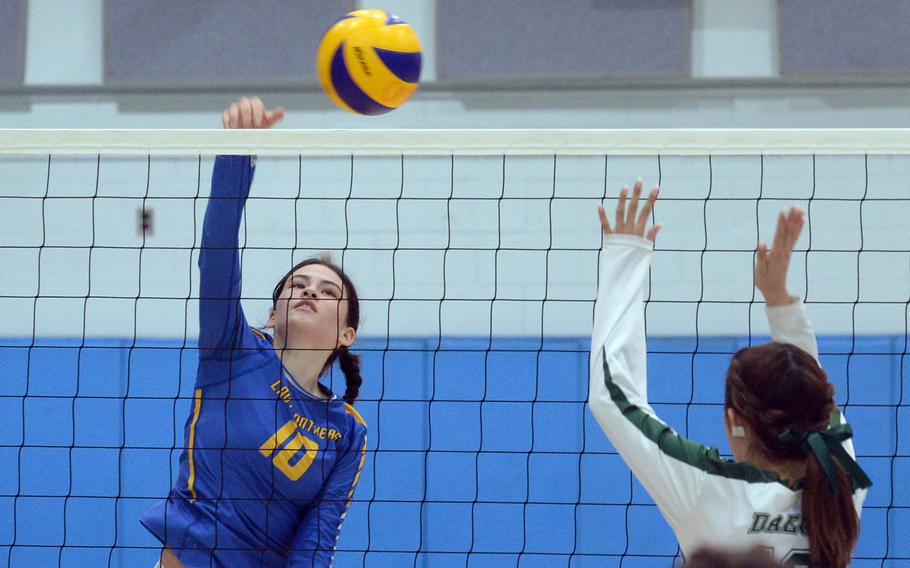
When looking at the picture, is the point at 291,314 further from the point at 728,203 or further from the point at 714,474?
the point at 728,203

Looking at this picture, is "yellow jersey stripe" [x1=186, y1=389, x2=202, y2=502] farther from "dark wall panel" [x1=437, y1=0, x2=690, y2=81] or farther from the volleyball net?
"dark wall panel" [x1=437, y1=0, x2=690, y2=81]

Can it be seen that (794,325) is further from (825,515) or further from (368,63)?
(368,63)

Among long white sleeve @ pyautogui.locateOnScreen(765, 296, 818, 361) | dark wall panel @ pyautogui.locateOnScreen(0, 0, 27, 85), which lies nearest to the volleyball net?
dark wall panel @ pyautogui.locateOnScreen(0, 0, 27, 85)

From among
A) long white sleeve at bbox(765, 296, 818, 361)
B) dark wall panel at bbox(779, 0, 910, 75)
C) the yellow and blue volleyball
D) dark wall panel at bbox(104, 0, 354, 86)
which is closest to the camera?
long white sleeve at bbox(765, 296, 818, 361)

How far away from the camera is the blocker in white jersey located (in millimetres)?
1787

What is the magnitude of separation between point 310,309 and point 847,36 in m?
3.43

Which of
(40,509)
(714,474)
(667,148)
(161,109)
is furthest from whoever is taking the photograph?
(161,109)

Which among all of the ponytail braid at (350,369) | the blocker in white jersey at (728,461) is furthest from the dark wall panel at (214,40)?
the blocker in white jersey at (728,461)

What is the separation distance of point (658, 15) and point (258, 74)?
2.00 metres

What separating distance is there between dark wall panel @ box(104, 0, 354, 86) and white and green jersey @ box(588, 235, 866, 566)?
3545mm

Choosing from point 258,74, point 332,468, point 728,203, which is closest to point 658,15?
point 728,203

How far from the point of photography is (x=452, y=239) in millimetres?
5117

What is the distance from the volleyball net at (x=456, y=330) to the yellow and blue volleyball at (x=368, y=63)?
1440mm

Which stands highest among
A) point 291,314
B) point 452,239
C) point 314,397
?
point 452,239
